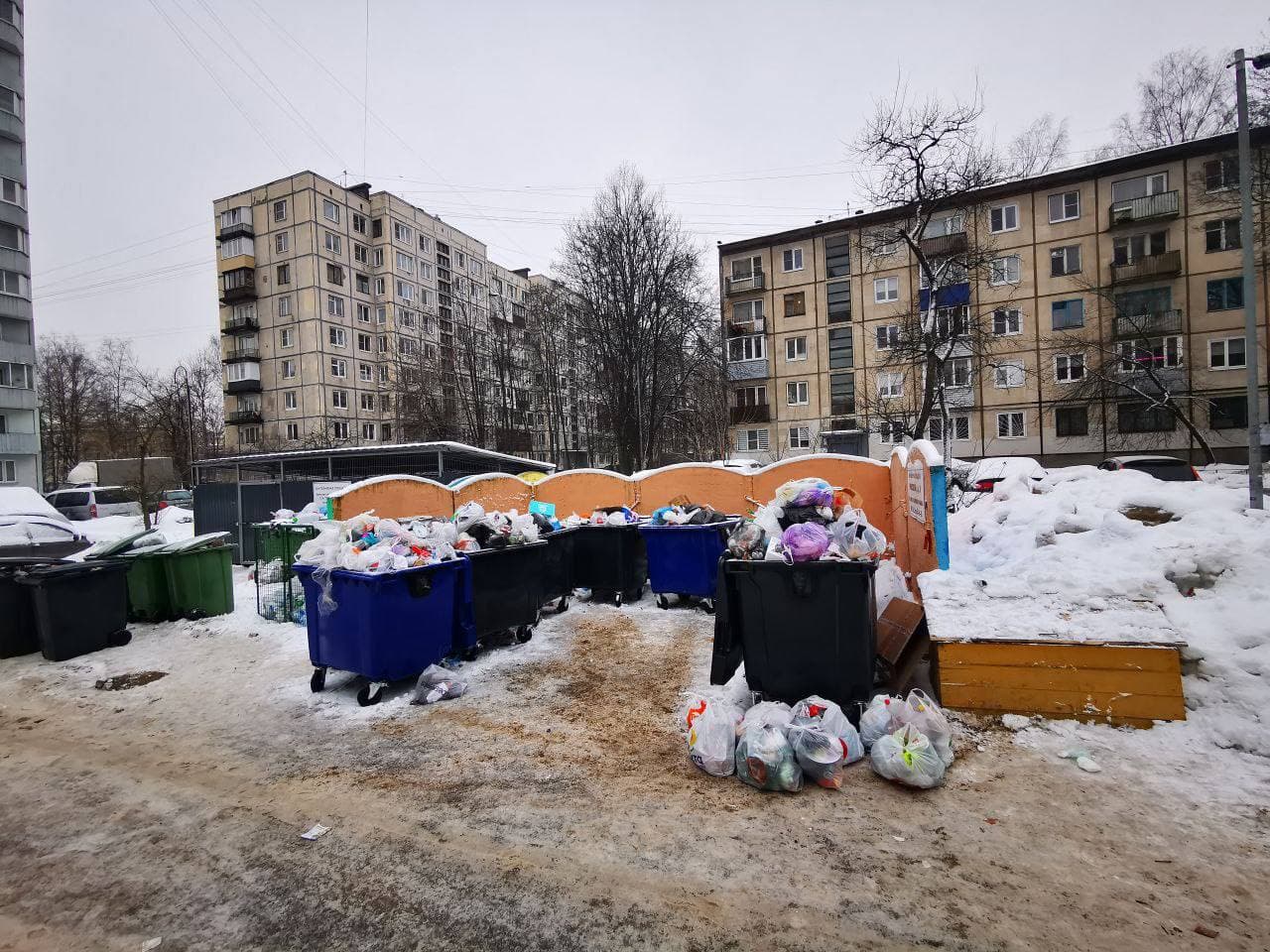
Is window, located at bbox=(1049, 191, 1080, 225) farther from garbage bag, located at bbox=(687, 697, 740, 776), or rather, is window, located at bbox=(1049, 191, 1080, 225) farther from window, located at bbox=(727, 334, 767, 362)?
garbage bag, located at bbox=(687, 697, 740, 776)

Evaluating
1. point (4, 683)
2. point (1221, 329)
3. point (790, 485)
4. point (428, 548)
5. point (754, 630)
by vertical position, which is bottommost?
point (4, 683)

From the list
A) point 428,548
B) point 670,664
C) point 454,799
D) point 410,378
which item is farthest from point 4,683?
point 410,378

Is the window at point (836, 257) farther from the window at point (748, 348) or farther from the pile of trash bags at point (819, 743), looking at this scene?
the pile of trash bags at point (819, 743)

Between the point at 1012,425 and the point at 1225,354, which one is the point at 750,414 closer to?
the point at 1012,425

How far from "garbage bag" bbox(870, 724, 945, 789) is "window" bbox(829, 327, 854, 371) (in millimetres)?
33183

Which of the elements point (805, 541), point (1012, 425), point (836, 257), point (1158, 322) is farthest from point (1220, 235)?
point (805, 541)

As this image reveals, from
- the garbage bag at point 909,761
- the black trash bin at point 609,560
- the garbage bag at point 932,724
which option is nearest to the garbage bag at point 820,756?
the garbage bag at point 909,761

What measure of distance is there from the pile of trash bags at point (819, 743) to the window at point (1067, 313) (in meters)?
32.1

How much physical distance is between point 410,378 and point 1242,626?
33131mm

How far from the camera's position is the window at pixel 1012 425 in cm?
2938

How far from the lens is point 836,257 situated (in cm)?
3434

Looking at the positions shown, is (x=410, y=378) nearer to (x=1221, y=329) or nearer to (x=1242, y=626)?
(x=1242, y=626)

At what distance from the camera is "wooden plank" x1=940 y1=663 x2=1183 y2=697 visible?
143 inches

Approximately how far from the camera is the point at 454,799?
3.37 meters
